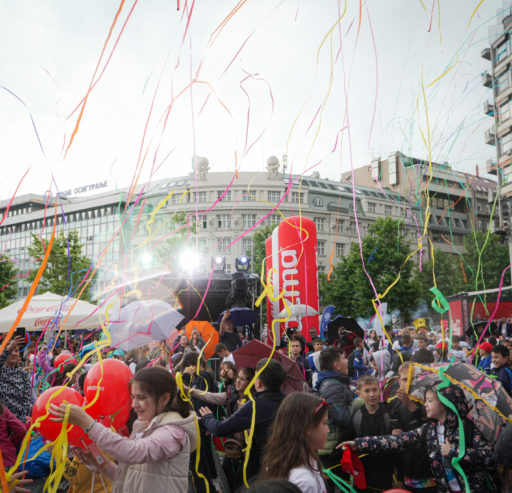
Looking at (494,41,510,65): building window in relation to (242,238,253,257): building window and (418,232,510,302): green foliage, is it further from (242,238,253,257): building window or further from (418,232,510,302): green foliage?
(242,238,253,257): building window

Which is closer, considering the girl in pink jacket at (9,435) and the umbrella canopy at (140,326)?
the girl in pink jacket at (9,435)

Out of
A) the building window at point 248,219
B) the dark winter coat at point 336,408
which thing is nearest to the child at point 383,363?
the dark winter coat at point 336,408

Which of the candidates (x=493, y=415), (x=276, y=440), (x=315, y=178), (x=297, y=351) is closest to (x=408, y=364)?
(x=493, y=415)

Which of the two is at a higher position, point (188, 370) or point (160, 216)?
point (160, 216)

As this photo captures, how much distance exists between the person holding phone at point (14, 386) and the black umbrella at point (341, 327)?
7063 mm

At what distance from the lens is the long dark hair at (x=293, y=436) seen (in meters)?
2.00

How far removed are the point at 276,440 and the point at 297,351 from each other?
203 inches

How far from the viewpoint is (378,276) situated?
110 ft

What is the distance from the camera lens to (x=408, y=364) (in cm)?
327

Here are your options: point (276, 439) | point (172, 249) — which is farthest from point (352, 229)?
point (276, 439)

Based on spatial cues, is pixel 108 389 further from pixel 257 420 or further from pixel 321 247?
pixel 321 247

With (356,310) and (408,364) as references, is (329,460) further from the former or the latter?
(356,310)

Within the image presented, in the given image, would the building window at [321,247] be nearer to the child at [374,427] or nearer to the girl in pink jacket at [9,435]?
the child at [374,427]

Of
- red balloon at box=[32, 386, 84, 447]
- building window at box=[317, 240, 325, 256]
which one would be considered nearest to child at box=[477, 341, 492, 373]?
red balloon at box=[32, 386, 84, 447]
